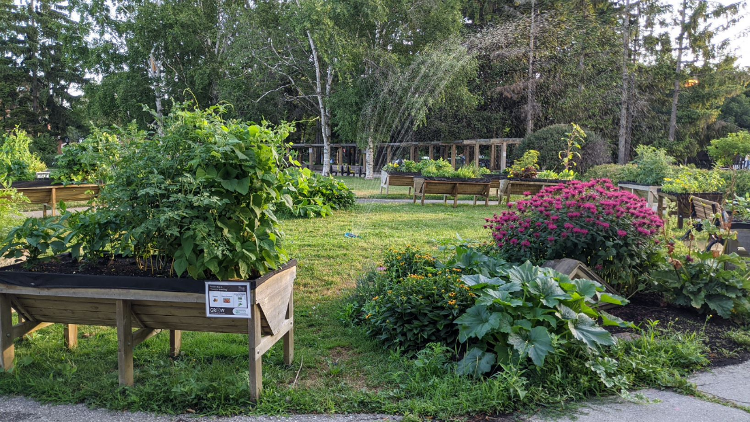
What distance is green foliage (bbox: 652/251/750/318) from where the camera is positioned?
431 centimetres

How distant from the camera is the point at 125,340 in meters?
3.15

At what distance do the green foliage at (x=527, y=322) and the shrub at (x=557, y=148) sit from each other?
21.1 metres

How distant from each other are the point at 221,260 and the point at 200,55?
109 feet

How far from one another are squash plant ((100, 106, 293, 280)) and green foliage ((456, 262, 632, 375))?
1356mm

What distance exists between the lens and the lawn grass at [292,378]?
118 inches

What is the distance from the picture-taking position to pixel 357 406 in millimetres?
3006

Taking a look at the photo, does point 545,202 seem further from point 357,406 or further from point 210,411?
point 210,411

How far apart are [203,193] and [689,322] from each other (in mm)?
3812

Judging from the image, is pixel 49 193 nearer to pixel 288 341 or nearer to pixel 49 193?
pixel 49 193

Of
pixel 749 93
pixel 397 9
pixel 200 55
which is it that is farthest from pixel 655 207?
pixel 749 93

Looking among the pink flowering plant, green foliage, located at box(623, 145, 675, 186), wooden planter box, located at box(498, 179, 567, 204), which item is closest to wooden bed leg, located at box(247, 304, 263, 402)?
the pink flowering plant

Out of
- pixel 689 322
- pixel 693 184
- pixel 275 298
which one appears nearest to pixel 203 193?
pixel 275 298

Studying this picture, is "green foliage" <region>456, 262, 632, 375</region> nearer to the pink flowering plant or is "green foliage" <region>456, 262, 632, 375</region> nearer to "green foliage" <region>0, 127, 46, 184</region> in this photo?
the pink flowering plant

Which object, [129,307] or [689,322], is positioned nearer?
[129,307]
